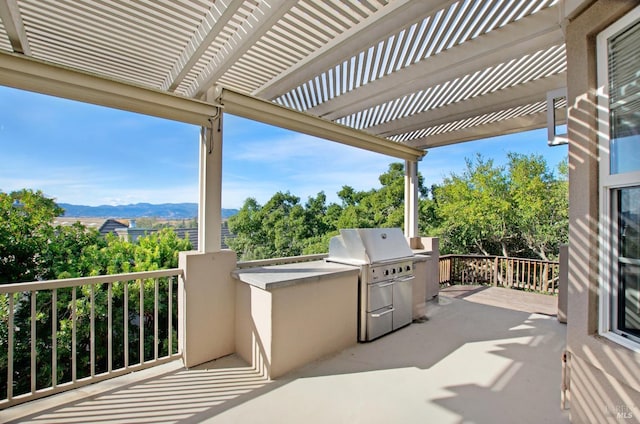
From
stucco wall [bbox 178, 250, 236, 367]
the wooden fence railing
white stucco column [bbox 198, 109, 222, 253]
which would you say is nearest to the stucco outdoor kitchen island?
stucco wall [bbox 178, 250, 236, 367]

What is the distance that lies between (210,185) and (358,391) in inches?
97.7

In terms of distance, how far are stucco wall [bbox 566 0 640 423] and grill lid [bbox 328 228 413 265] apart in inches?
82.1

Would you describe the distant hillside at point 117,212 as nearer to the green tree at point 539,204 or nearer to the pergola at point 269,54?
the pergola at point 269,54

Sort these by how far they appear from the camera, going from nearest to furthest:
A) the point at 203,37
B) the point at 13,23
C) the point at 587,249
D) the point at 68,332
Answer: the point at 587,249, the point at 13,23, the point at 203,37, the point at 68,332

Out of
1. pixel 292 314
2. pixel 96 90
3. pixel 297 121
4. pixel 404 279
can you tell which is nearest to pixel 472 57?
pixel 297 121

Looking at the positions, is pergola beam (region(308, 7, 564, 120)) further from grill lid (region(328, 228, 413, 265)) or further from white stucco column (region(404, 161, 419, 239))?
white stucco column (region(404, 161, 419, 239))

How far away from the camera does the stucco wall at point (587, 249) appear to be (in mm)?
1704

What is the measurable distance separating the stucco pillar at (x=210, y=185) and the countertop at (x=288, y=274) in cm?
49

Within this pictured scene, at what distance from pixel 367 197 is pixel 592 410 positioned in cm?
1105

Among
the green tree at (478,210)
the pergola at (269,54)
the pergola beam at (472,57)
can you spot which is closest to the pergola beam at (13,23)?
the pergola at (269,54)

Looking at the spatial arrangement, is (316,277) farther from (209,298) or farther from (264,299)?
(209,298)

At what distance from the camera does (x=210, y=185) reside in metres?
3.25

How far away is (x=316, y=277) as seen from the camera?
3.20m

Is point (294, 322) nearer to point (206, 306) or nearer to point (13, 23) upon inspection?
point (206, 306)
